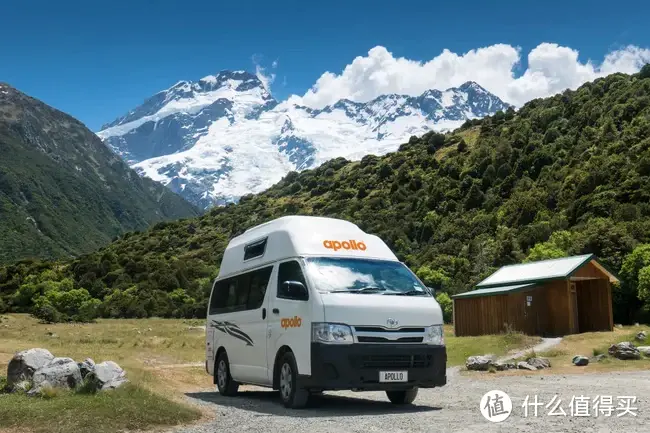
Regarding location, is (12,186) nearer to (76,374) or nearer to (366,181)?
(366,181)

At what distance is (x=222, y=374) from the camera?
1603 centimetres

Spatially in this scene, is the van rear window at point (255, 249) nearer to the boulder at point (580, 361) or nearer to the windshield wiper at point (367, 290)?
the windshield wiper at point (367, 290)

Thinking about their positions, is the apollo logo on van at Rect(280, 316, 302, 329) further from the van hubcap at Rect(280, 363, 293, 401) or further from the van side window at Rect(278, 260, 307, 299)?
the van hubcap at Rect(280, 363, 293, 401)

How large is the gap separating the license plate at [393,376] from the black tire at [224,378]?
5.23m

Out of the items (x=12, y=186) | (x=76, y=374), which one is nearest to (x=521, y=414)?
(x=76, y=374)

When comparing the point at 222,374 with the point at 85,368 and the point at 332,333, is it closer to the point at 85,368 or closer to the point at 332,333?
the point at 85,368

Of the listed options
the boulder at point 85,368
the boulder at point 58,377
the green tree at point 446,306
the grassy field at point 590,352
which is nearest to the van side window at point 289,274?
the boulder at point 85,368

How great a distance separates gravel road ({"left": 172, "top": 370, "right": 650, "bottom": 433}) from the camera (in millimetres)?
9570

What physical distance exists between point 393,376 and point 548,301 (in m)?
27.1

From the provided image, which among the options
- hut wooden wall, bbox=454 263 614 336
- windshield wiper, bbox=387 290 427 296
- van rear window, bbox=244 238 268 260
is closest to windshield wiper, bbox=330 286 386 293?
windshield wiper, bbox=387 290 427 296

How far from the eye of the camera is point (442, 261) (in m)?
70.9

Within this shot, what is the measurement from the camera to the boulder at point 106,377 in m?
11.7

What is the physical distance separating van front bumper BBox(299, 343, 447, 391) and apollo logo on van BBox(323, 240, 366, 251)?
2.28 meters

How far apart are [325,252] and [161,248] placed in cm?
10077
